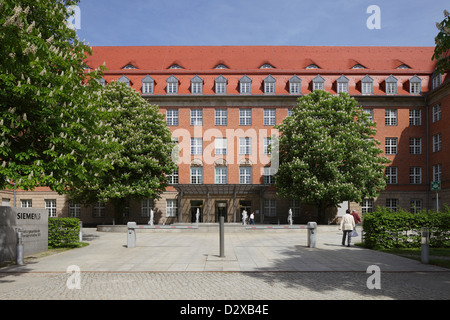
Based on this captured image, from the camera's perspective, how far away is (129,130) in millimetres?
32875

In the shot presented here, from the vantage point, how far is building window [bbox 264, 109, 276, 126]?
43.6 meters

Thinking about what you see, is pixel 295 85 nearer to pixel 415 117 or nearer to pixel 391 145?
pixel 391 145

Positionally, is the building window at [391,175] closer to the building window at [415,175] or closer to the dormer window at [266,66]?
the building window at [415,175]

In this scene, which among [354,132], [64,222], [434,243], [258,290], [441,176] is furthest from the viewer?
[441,176]

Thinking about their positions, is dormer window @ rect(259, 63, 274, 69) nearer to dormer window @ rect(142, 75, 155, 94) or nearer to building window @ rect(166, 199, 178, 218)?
dormer window @ rect(142, 75, 155, 94)

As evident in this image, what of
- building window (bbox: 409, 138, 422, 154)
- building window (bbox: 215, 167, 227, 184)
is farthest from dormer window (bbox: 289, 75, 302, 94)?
building window (bbox: 409, 138, 422, 154)

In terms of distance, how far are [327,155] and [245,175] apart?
11977 mm

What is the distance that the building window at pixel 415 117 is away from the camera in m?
43.4

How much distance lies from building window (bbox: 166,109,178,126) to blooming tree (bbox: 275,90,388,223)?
13.0 m

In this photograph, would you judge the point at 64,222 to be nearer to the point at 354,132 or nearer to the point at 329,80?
the point at 354,132

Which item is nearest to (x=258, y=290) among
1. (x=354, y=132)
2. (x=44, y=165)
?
(x=44, y=165)

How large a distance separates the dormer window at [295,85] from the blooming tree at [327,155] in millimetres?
6692

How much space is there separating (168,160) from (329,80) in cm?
2255

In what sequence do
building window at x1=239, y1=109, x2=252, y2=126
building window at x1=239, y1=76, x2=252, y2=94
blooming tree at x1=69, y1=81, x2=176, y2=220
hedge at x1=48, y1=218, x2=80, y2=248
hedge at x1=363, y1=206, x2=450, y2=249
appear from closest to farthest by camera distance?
hedge at x1=363, y1=206, x2=450, y2=249, hedge at x1=48, y1=218, x2=80, y2=248, blooming tree at x1=69, y1=81, x2=176, y2=220, building window at x1=239, y1=109, x2=252, y2=126, building window at x1=239, y1=76, x2=252, y2=94
